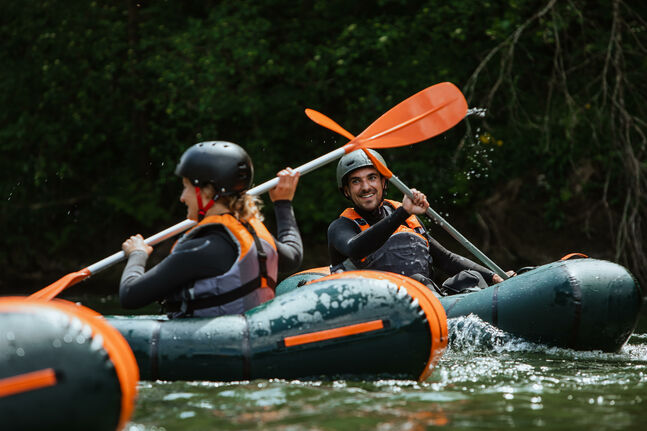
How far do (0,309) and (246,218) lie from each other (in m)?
1.29

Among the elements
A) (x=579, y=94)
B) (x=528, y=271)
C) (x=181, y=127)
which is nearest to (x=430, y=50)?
(x=579, y=94)

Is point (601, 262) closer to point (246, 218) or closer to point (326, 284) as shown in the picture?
point (326, 284)

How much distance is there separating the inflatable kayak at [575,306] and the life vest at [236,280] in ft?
2.51

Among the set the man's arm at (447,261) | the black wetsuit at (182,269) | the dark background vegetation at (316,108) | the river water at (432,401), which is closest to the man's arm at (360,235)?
the man's arm at (447,261)

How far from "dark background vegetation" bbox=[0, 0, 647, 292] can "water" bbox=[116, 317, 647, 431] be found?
467cm

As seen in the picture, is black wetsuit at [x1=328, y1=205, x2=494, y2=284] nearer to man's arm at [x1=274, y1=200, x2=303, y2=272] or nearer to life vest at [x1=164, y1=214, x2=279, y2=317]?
man's arm at [x1=274, y1=200, x2=303, y2=272]

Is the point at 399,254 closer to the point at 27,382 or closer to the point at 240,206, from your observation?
the point at 240,206

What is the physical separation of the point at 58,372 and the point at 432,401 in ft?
4.33

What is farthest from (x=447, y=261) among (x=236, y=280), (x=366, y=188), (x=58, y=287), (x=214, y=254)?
(x=58, y=287)

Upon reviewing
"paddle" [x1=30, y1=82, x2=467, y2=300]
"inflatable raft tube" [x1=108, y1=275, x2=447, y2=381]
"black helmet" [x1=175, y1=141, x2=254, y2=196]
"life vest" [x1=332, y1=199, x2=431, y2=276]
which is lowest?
"inflatable raft tube" [x1=108, y1=275, x2=447, y2=381]

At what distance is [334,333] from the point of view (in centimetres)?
309

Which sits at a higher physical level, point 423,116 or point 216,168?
point 423,116

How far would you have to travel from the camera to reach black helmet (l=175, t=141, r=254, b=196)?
10.5 ft

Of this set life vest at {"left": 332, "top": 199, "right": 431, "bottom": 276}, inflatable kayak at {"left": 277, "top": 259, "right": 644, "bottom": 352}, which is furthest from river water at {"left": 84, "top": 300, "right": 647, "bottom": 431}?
life vest at {"left": 332, "top": 199, "right": 431, "bottom": 276}
